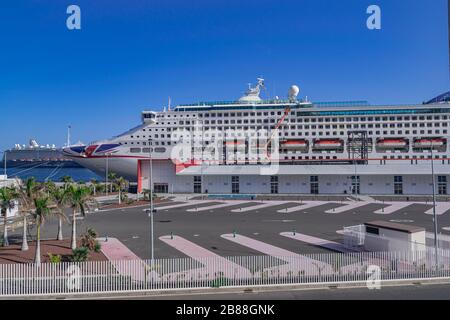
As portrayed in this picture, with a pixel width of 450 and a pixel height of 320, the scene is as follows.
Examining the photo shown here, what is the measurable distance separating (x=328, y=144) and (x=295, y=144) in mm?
5626

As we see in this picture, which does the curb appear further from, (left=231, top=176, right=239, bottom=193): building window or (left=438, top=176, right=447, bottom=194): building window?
(left=438, top=176, right=447, bottom=194): building window

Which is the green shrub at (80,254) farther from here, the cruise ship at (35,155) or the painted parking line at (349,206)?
the cruise ship at (35,155)

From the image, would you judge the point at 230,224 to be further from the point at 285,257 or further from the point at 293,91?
the point at 293,91

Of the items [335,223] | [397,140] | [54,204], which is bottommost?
[335,223]

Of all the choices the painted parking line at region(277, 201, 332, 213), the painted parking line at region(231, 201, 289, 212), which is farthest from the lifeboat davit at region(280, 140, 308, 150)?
the painted parking line at region(231, 201, 289, 212)

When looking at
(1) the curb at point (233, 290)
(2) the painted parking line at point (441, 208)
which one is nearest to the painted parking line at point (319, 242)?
(1) the curb at point (233, 290)

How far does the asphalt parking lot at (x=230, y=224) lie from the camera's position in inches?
811

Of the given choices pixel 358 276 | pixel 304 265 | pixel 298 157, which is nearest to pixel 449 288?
pixel 358 276

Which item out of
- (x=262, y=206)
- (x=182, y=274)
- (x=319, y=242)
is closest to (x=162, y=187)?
(x=262, y=206)

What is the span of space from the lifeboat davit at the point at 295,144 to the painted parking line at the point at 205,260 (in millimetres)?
40339
